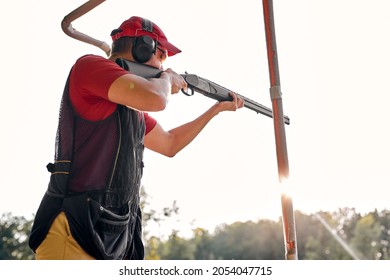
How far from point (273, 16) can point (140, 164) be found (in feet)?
3.15

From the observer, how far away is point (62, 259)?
200 centimetres

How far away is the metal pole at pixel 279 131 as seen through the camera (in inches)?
97.9

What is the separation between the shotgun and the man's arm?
3.8 inches

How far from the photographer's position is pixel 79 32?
308 cm

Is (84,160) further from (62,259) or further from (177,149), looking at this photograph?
(177,149)

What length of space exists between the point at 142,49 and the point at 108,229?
0.70m

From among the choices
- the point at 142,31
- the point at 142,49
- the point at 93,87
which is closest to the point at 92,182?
the point at 93,87

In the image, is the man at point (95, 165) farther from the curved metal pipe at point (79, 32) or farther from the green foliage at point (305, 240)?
the green foliage at point (305, 240)

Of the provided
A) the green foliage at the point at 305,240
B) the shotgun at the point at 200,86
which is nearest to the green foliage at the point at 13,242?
the green foliage at the point at 305,240

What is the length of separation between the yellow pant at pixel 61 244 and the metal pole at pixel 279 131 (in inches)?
34.2

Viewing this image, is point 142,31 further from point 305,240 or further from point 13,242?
point 305,240

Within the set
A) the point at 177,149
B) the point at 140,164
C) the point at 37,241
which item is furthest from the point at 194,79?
the point at 37,241

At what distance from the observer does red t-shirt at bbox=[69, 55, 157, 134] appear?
2039mm

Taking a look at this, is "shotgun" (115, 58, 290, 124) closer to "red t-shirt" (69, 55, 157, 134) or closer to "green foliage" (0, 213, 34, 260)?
"red t-shirt" (69, 55, 157, 134)
